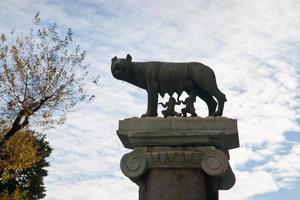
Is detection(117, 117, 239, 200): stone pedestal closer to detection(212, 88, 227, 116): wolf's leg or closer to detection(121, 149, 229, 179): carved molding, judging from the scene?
detection(121, 149, 229, 179): carved molding

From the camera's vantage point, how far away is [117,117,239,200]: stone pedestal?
718 cm

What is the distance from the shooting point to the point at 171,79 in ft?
25.8

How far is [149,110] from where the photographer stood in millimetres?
7723

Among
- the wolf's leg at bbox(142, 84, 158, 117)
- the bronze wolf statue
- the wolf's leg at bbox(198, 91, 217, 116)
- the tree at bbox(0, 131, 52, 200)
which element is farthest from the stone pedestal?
the tree at bbox(0, 131, 52, 200)

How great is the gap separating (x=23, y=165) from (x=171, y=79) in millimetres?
13504

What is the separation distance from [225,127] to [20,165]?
14002mm

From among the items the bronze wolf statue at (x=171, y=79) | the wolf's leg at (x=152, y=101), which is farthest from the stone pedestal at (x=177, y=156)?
the bronze wolf statue at (x=171, y=79)

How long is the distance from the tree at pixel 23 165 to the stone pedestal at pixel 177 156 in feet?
39.0

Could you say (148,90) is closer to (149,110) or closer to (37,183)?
(149,110)

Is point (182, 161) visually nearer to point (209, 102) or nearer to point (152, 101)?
point (152, 101)

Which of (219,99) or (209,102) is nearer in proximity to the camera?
(219,99)

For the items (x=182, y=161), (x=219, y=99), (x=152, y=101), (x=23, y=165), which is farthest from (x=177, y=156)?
(x=23, y=165)

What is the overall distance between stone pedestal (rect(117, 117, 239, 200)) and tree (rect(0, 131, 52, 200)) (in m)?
11.9

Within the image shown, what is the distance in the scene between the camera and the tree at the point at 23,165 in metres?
19.5
